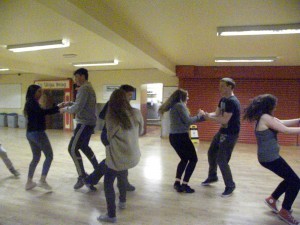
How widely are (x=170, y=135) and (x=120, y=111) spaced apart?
114 cm

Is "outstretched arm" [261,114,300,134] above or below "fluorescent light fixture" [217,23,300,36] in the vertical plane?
below

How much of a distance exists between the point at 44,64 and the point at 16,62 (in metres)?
0.90

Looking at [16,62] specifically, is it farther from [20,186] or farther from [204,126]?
[204,126]

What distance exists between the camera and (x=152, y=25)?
378 cm

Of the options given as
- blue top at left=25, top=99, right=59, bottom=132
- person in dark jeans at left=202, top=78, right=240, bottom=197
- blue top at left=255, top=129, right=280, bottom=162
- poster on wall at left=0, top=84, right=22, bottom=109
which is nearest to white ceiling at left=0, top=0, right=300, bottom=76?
person in dark jeans at left=202, top=78, right=240, bottom=197

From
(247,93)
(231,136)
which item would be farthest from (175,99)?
(247,93)

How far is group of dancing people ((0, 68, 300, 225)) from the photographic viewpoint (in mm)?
2367

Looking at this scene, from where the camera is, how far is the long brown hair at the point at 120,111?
7.62 ft

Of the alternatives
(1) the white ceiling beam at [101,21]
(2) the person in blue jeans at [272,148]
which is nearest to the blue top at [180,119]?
(2) the person in blue jeans at [272,148]

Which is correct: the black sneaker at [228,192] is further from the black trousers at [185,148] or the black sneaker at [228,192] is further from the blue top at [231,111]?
the blue top at [231,111]

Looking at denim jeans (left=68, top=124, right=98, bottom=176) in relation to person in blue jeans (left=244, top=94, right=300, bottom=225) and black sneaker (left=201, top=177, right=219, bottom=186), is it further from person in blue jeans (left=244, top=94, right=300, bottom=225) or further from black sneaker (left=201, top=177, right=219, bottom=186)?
person in blue jeans (left=244, top=94, right=300, bottom=225)

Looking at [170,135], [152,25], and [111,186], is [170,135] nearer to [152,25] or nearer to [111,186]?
[111,186]

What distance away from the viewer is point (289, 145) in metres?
7.74

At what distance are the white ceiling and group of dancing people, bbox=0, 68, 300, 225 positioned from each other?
0.85 metres
